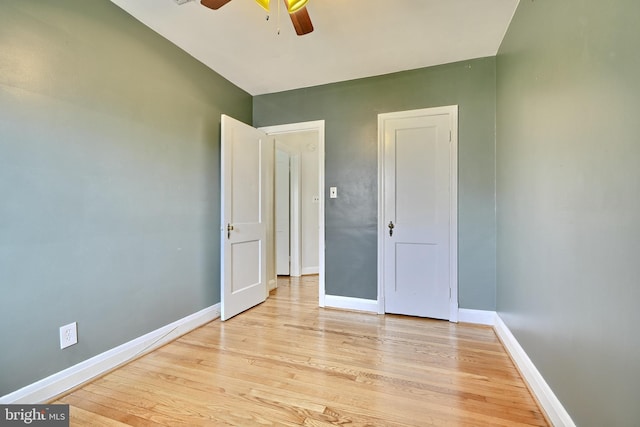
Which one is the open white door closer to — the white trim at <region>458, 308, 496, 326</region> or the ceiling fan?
the ceiling fan

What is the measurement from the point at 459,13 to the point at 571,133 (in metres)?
1.29

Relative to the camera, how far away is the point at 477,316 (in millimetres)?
2518

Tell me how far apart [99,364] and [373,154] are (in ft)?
9.12

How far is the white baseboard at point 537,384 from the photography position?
1.25 m

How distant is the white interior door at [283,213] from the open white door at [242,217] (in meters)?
1.21

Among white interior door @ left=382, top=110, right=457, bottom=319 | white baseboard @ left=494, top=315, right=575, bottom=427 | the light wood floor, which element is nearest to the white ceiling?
white interior door @ left=382, top=110, right=457, bottom=319

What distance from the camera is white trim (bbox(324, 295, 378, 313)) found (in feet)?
9.34

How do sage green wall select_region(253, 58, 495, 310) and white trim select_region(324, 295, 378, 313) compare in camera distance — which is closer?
sage green wall select_region(253, 58, 495, 310)

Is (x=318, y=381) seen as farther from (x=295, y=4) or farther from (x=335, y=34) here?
(x=335, y=34)

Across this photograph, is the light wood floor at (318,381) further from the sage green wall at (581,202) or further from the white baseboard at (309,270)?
the white baseboard at (309,270)

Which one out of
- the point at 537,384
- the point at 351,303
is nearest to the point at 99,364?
the point at 351,303

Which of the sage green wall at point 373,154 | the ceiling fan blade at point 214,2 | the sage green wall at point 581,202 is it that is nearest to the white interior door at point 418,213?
the sage green wall at point 373,154

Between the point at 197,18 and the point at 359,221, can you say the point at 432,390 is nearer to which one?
the point at 359,221

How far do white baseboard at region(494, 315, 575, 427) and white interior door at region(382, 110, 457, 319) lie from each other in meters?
0.65
